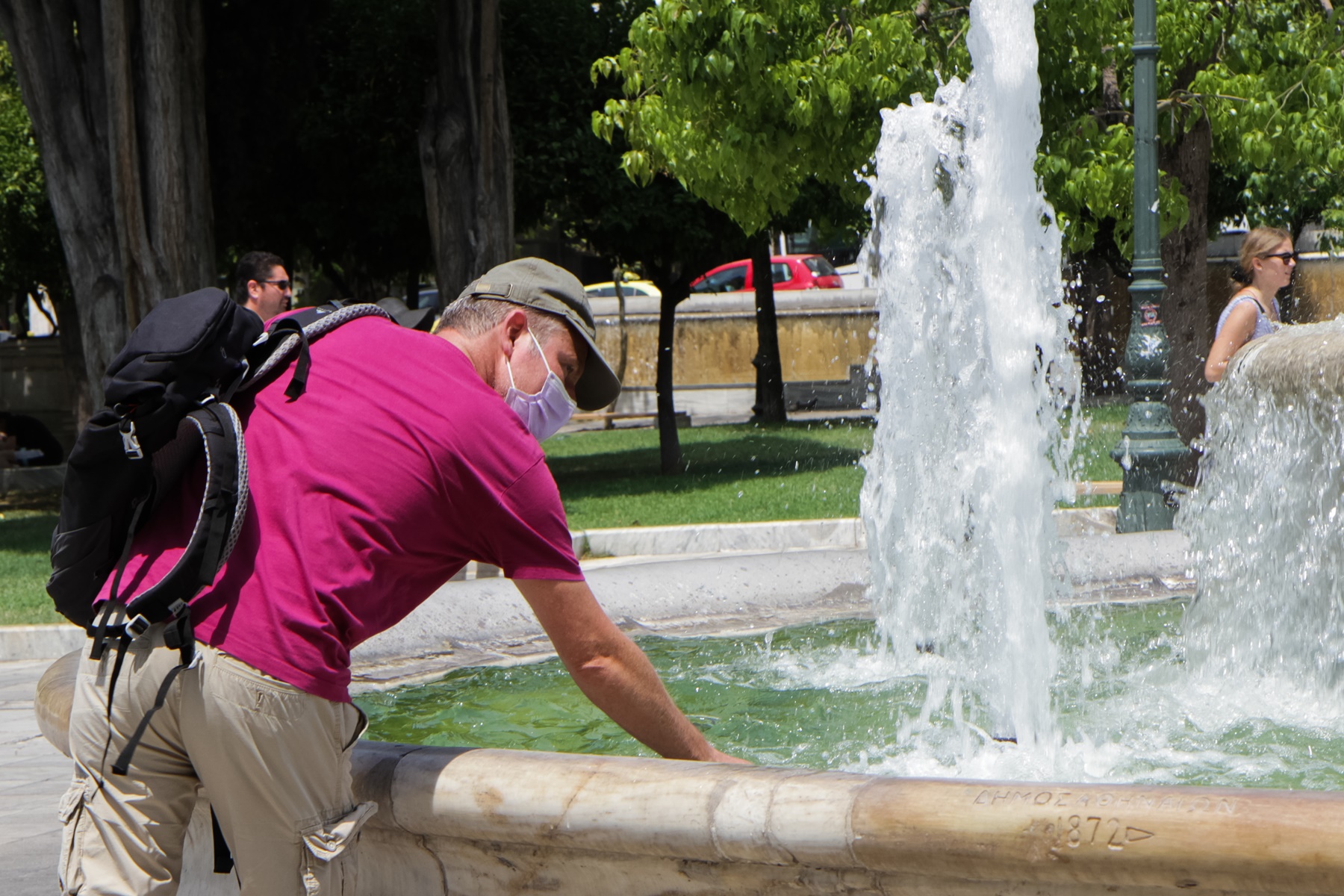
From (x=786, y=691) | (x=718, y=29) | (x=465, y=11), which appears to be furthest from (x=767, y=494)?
(x=786, y=691)

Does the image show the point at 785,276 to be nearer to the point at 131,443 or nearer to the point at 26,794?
the point at 26,794

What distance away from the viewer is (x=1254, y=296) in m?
6.25

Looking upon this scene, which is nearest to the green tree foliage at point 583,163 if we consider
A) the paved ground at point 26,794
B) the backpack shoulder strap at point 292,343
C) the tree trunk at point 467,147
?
the tree trunk at point 467,147

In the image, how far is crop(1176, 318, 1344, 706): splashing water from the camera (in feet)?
15.2

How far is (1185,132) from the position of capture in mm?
10898

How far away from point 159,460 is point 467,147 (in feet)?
36.1

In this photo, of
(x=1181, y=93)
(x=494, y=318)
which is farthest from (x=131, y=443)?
(x=1181, y=93)

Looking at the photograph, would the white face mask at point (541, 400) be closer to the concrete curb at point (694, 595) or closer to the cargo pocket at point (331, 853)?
the cargo pocket at point (331, 853)

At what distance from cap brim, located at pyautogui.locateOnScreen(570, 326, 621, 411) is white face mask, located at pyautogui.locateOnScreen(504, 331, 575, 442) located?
0.09m

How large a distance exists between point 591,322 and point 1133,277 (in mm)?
7556

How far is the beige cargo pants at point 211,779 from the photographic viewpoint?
2.09 m

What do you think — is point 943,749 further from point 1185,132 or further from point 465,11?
point 465,11

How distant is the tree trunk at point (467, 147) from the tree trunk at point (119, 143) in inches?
78.2

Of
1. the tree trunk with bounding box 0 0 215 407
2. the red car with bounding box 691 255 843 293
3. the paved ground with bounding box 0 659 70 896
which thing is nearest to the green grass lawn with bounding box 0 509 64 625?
the paved ground with bounding box 0 659 70 896
